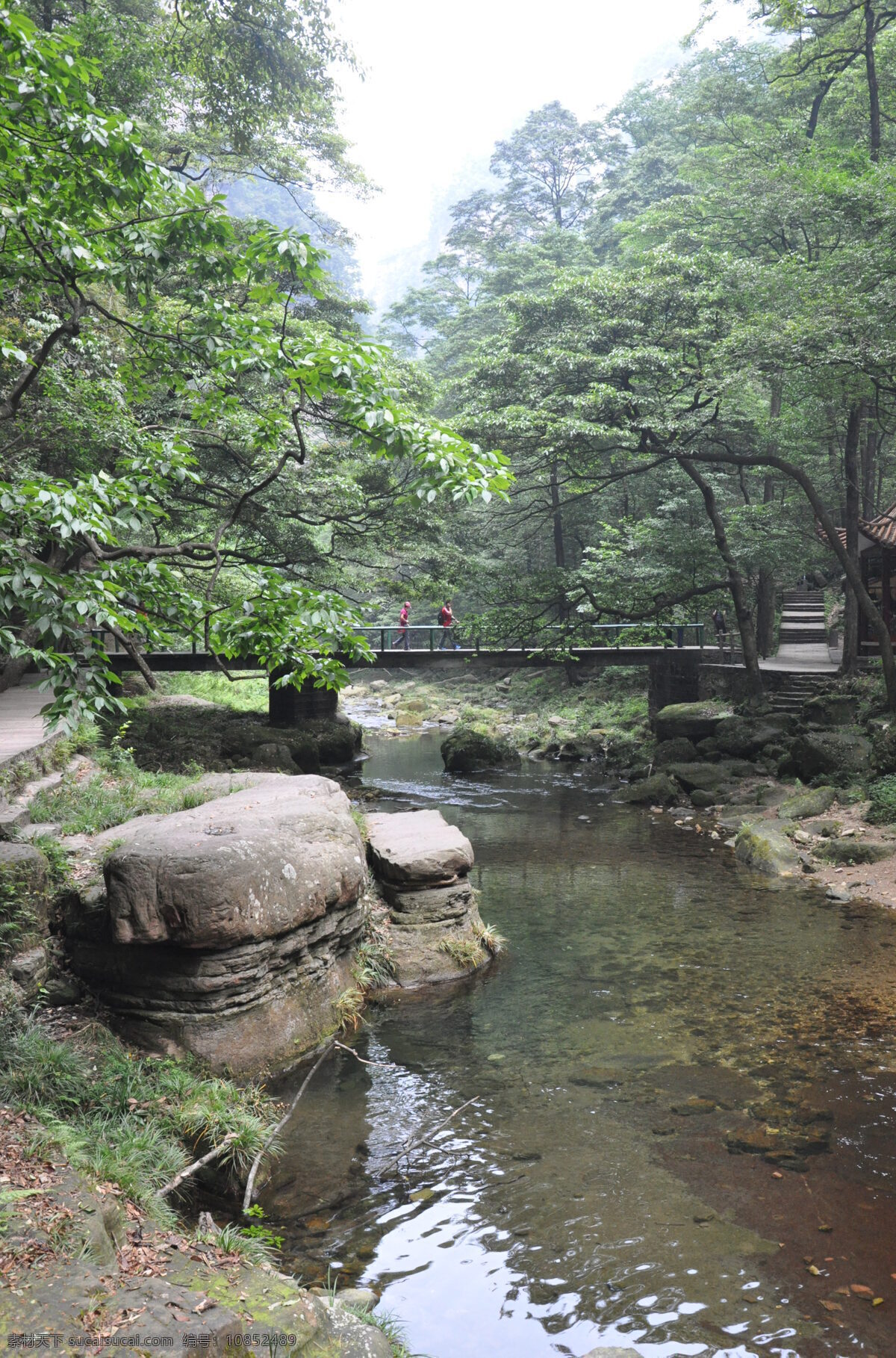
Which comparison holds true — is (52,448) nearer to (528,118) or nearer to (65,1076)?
(65,1076)

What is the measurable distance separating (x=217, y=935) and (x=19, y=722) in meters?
7.09

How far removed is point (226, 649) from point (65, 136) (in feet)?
9.40

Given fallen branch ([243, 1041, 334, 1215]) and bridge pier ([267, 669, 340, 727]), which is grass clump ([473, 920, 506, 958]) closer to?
fallen branch ([243, 1041, 334, 1215])

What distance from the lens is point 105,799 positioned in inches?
340

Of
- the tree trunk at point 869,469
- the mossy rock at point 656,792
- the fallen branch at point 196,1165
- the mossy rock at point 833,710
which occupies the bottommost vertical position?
the mossy rock at point 656,792

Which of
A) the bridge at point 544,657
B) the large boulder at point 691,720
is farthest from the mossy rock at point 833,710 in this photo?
the bridge at point 544,657

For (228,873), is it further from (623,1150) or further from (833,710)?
(833,710)

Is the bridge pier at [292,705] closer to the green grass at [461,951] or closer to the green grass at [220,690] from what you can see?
the green grass at [220,690]

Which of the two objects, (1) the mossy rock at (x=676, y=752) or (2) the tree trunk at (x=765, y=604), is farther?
(2) the tree trunk at (x=765, y=604)

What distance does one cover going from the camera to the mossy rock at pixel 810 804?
1424 centimetres

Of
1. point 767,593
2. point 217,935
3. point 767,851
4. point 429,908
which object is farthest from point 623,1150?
point 767,593

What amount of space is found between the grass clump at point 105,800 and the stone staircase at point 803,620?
2242 cm

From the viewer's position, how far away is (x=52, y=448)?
11.1 m

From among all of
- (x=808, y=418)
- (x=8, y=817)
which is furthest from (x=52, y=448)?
(x=808, y=418)
